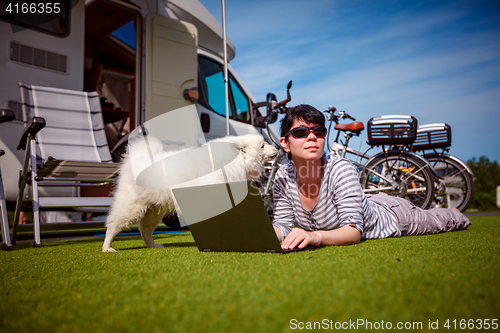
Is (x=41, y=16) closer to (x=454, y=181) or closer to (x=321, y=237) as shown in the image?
(x=321, y=237)

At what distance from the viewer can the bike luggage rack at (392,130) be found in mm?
4293

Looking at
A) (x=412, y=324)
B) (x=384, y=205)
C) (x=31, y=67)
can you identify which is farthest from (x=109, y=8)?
(x=412, y=324)

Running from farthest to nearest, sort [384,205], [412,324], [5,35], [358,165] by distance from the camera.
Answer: [358,165], [5,35], [384,205], [412,324]

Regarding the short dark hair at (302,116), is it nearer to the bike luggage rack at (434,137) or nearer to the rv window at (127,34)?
the bike luggage rack at (434,137)

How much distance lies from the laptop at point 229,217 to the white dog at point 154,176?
57 centimetres

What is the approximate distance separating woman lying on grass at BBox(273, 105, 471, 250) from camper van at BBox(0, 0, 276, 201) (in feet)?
8.53

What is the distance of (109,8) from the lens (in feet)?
18.0

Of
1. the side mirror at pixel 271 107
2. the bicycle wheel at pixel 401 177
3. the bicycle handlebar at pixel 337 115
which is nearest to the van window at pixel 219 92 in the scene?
the side mirror at pixel 271 107

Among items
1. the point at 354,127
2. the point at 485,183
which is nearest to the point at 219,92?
the point at 354,127

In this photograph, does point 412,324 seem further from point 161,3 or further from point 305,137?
point 161,3

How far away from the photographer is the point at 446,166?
475 cm

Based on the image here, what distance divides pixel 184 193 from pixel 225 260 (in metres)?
0.48

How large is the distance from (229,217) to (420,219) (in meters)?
1.71

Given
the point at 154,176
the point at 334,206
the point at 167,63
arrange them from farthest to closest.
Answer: the point at 167,63 < the point at 154,176 < the point at 334,206
